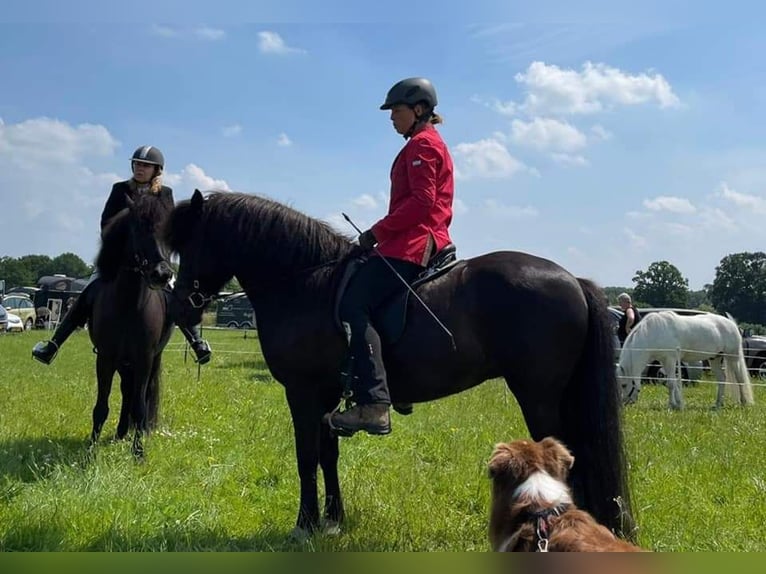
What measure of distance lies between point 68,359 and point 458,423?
561 inches

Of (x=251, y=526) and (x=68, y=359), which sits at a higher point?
(x=68, y=359)

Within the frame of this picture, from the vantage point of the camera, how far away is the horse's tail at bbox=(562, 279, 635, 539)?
409 centimetres

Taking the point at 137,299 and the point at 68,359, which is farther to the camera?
the point at 68,359

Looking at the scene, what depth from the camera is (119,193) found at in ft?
22.5

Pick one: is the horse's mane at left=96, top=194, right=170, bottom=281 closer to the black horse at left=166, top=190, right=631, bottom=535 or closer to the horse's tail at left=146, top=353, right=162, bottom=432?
the black horse at left=166, top=190, right=631, bottom=535

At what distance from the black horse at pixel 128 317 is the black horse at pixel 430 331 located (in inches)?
50.5

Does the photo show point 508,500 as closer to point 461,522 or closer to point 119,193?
point 461,522

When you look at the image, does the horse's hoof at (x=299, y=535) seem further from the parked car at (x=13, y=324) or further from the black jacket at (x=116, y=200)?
the parked car at (x=13, y=324)

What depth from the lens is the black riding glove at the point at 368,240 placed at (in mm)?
4523

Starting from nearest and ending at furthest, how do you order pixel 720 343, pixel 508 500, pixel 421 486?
pixel 508 500, pixel 421 486, pixel 720 343

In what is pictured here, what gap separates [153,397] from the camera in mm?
7621

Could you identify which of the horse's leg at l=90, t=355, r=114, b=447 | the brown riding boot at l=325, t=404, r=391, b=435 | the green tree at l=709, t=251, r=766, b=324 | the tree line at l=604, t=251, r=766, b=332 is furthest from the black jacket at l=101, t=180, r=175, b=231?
the green tree at l=709, t=251, r=766, b=324

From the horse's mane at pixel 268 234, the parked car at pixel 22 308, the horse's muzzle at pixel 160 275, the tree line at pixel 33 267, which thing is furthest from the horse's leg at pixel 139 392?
the tree line at pixel 33 267

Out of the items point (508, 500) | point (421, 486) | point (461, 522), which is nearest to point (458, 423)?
point (421, 486)
